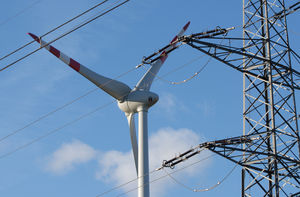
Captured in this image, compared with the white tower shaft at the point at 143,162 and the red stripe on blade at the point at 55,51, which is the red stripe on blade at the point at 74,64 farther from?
the white tower shaft at the point at 143,162

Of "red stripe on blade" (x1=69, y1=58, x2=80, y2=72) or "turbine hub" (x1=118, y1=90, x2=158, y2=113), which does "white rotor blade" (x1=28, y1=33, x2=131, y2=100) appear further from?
"turbine hub" (x1=118, y1=90, x2=158, y2=113)

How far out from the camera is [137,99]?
50219 millimetres

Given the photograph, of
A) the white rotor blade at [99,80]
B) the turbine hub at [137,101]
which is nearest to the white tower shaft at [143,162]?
the turbine hub at [137,101]

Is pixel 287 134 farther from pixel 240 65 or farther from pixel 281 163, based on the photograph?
pixel 240 65

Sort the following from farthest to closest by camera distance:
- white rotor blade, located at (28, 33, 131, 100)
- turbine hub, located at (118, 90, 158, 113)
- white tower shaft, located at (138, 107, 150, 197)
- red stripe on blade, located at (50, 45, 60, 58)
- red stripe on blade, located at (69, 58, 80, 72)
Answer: turbine hub, located at (118, 90, 158, 113) → red stripe on blade, located at (69, 58, 80, 72) → white tower shaft, located at (138, 107, 150, 197) → white rotor blade, located at (28, 33, 131, 100) → red stripe on blade, located at (50, 45, 60, 58)

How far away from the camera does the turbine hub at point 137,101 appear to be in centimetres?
4997

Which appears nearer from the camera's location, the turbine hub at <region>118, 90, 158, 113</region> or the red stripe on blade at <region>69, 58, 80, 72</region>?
the red stripe on blade at <region>69, 58, 80, 72</region>

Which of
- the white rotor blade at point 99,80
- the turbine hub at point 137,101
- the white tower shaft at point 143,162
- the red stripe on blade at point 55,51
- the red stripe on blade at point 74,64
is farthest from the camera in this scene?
the turbine hub at point 137,101

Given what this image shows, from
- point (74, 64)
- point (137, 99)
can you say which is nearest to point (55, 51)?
point (74, 64)

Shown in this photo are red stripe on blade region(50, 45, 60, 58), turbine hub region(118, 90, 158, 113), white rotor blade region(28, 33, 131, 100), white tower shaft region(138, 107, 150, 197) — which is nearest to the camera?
red stripe on blade region(50, 45, 60, 58)

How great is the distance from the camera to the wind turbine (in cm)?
4572

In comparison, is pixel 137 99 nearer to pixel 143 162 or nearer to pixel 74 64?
pixel 143 162

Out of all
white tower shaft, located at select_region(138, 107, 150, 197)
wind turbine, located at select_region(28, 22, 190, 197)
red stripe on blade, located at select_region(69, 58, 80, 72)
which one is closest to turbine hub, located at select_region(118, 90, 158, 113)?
wind turbine, located at select_region(28, 22, 190, 197)

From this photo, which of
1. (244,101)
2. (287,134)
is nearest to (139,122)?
A: (244,101)
